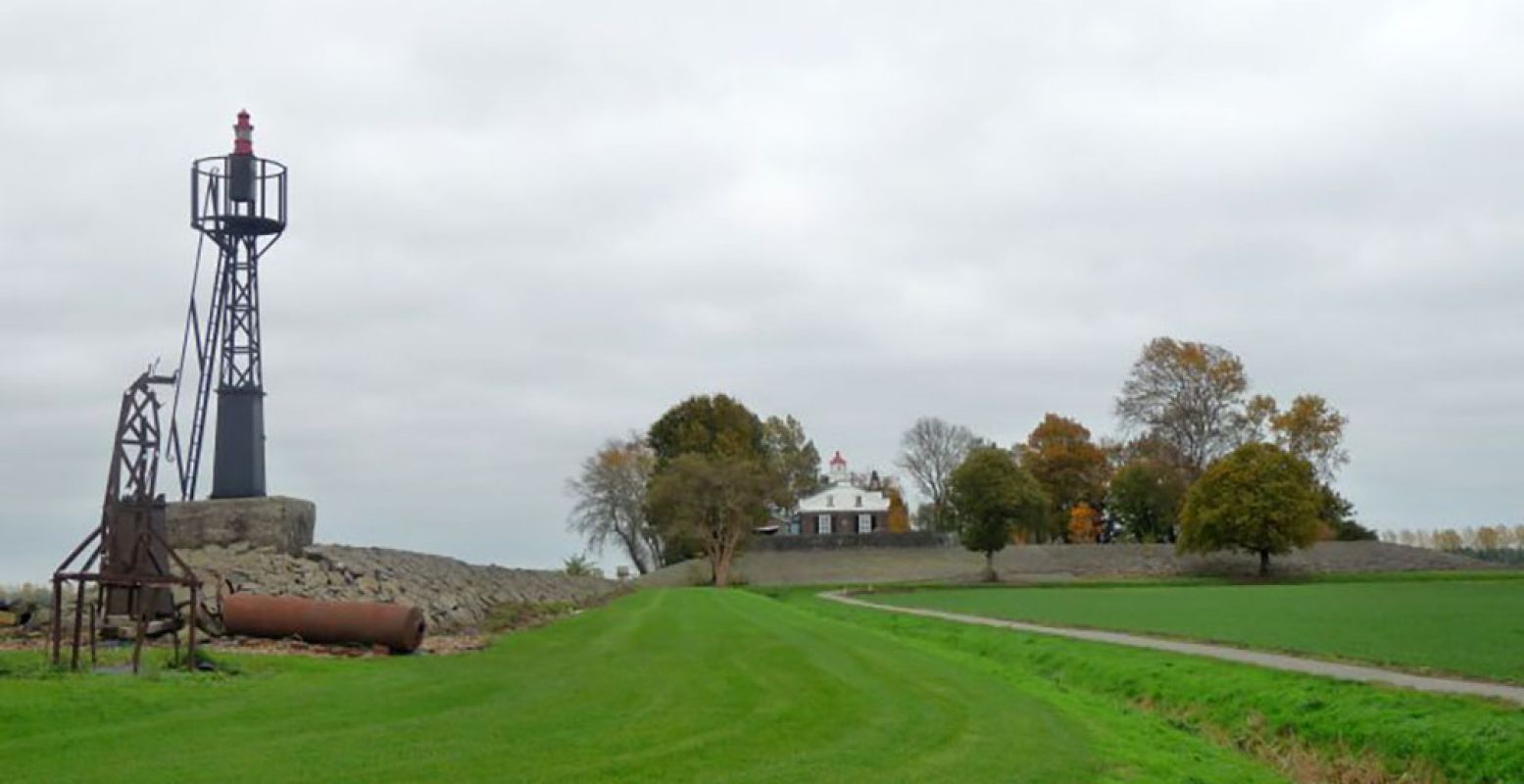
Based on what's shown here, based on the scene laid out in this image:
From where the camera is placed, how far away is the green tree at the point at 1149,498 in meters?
112

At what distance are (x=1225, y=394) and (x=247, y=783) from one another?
351 feet

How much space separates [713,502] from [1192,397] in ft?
130

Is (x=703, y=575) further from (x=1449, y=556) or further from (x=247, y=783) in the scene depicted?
(x=247, y=783)

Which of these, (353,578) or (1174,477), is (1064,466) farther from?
(353,578)

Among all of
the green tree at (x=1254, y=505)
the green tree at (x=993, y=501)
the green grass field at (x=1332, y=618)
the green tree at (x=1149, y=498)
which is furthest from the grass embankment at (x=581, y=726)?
the green tree at (x=1149, y=498)

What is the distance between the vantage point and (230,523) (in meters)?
41.8

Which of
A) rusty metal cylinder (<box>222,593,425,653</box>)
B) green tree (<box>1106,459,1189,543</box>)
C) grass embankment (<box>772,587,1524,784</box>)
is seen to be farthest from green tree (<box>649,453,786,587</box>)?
grass embankment (<box>772,587,1524,784</box>)

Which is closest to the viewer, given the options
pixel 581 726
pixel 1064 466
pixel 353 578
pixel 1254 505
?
pixel 581 726

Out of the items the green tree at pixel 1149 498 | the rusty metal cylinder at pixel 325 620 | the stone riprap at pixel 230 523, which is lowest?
the rusty metal cylinder at pixel 325 620

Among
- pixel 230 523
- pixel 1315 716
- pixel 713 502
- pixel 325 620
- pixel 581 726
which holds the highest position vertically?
pixel 713 502

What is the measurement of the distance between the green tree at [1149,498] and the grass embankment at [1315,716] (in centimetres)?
8543

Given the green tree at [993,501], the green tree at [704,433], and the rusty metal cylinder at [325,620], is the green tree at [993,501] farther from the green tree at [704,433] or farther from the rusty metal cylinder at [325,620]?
the rusty metal cylinder at [325,620]

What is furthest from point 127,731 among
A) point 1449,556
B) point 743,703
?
point 1449,556

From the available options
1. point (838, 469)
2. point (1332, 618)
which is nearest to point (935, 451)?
point (838, 469)
